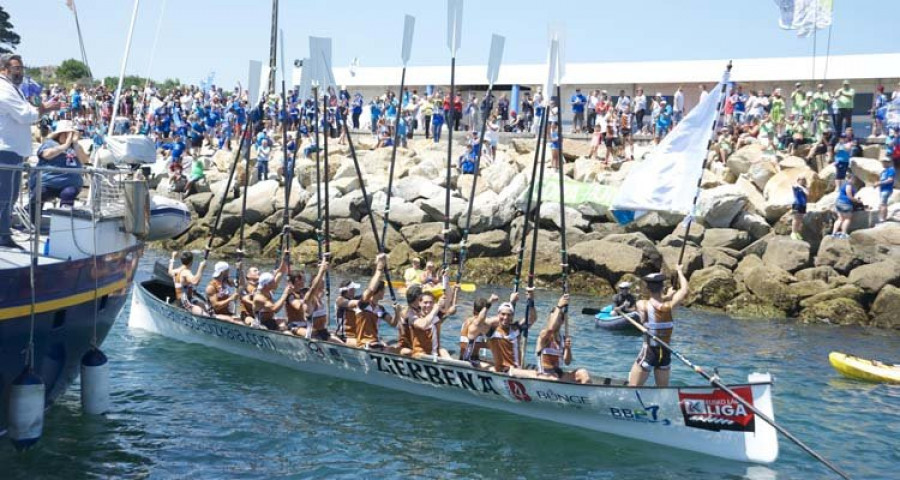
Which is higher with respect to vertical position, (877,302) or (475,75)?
(475,75)

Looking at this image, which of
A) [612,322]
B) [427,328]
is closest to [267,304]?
[427,328]

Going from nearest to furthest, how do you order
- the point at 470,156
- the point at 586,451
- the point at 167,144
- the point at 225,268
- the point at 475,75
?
the point at 586,451 → the point at 225,268 → the point at 470,156 → the point at 167,144 → the point at 475,75

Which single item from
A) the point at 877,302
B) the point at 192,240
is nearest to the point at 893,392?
the point at 877,302

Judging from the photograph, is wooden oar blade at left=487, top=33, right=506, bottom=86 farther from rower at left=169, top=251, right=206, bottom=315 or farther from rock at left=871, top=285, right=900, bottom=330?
rock at left=871, top=285, right=900, bottom=330

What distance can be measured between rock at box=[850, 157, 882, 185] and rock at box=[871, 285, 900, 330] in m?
6.04

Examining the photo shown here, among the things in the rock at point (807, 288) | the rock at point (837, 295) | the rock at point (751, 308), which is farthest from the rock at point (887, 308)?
the rock at point (751, 308)

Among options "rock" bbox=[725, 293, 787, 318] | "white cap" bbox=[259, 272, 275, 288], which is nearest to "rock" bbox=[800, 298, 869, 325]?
"rock" bbox=[725, 293, 787, 318]

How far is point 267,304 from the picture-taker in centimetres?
1856

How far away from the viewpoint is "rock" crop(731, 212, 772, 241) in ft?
90.9

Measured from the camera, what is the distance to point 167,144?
143ft

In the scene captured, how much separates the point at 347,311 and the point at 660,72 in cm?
2799

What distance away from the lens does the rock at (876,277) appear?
2334 centimetres

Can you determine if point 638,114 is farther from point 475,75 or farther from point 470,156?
point 475,75

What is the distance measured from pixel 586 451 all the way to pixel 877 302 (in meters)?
12.0
